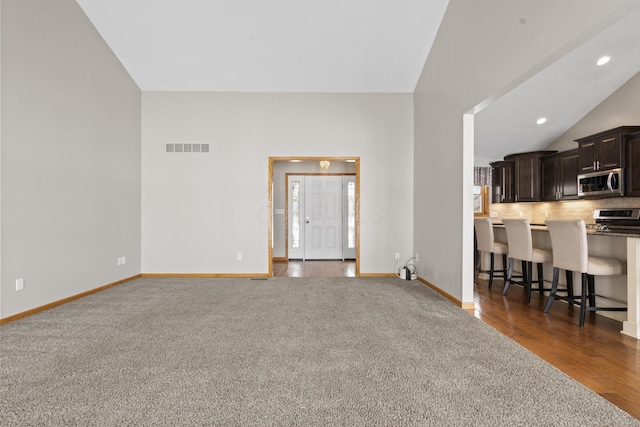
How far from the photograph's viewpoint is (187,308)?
3.83 m

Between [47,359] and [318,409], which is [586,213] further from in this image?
[47,359]

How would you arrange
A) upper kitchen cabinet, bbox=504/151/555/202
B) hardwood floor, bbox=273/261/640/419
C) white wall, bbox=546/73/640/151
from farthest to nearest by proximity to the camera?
1. upper kitchen cabinet, bbox=504/151/555/202
2. white wall, bbox=546/73/640/151
3. hardwood floor, bbox=273/261/640/419

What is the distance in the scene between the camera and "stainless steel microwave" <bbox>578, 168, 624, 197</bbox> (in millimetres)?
5047

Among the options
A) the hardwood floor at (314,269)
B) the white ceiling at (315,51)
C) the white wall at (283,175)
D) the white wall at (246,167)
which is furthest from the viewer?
the white wall at (283,175)

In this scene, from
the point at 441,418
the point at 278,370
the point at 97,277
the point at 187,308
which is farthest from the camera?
the point at 97,277

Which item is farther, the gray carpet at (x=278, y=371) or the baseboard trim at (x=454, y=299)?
the baseboard trim at (x=454, y=299)

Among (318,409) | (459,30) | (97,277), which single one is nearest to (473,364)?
(318,409)

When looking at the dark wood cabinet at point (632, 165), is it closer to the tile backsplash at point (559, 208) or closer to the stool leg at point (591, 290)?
the tile backsplash at point (559, 208)

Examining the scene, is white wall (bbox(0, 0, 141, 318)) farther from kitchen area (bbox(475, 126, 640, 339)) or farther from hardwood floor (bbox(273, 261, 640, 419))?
kitchen area (bbox(475, 126, 640, 339))

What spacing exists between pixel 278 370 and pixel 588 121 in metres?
6.61

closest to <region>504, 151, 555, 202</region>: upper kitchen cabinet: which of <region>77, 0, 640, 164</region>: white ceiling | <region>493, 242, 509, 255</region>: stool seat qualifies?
<region>77, 0, 640, 164</region>: white ceiling

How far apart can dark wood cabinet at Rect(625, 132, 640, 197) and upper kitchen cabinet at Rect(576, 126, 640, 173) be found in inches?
2.6

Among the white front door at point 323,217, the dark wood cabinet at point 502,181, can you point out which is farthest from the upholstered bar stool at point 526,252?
the white front door at point 323,217

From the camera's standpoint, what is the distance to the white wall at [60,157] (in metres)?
3.42
